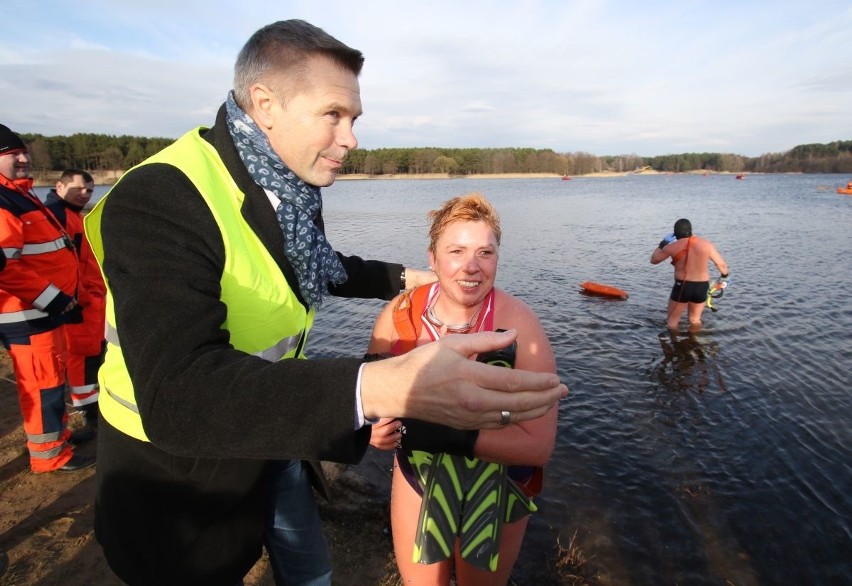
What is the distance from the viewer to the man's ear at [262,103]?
1686 mm

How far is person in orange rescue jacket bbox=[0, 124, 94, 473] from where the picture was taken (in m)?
4.23

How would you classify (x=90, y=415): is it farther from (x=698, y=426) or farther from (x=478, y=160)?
(x=478, y=160)

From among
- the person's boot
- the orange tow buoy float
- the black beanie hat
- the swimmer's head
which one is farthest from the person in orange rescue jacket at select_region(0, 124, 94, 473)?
the orange tow buoy float

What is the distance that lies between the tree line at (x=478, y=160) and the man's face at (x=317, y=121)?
84.2 metres

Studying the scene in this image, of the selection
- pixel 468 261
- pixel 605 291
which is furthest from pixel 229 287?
pixel 605 291

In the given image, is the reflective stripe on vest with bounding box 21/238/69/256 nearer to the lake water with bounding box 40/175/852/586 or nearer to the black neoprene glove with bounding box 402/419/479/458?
the black neoprene glove with bounding box 402/419/479/458

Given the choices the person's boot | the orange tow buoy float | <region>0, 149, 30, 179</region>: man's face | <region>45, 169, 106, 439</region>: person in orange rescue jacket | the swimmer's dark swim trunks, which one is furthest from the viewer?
the orange tow buoy float

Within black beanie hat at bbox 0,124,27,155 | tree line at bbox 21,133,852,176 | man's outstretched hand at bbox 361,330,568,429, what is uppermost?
tree line at bbox 21,133,852,176

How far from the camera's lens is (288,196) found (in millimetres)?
1791

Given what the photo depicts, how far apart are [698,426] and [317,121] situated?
7.57m

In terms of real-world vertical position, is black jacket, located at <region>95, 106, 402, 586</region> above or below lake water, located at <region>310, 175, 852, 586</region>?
above

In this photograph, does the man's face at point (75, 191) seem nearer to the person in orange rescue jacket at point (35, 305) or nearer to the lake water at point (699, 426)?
the person in orange rescue jacket at point (35, 305)

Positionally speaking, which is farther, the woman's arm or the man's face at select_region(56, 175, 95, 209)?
Result: the man's face at select_region(56, 175, 95, 209)

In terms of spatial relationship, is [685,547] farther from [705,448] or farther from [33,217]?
[33,217]
